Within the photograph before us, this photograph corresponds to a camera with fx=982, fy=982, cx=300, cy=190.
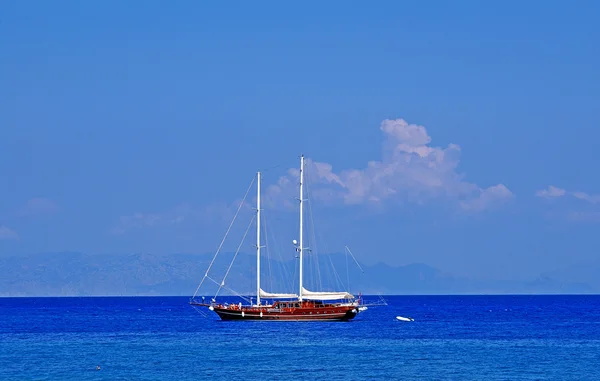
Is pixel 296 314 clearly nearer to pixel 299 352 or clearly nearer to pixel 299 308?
pixel 299 308

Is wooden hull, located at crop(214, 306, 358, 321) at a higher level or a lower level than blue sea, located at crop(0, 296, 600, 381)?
higher

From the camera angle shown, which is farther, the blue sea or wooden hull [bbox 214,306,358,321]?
wooden hull [bbox 214,306,358,321]

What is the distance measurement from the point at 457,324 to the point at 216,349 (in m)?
56.4

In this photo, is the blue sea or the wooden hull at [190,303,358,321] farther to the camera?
the wooden hull at [190,303,358,321]

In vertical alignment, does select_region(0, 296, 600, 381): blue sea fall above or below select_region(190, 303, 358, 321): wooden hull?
below

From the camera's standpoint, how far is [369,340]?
318 feet

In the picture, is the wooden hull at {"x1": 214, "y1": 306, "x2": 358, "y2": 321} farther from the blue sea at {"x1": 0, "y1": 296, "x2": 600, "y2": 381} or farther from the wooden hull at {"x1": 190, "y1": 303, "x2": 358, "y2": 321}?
the blue sea at {"x1": 0, "y1": 296, "x2": 600, "y2": 381}

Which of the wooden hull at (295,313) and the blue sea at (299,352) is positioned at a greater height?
the wooden hull at (295,313)

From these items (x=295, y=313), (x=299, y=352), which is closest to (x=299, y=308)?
(x=295, y=313)

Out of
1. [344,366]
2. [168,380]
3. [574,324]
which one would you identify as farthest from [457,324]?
[168,380]

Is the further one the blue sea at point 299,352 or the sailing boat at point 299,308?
the sailing boat at point 299,308

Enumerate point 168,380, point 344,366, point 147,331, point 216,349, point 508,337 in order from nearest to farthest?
point 168,380 < point 344,366 < point 216,349 < point 508,337 < point 147,331

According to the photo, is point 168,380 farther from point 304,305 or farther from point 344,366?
point 304,305

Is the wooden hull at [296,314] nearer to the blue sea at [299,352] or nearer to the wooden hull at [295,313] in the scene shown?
the wooden hull at [295,313]
